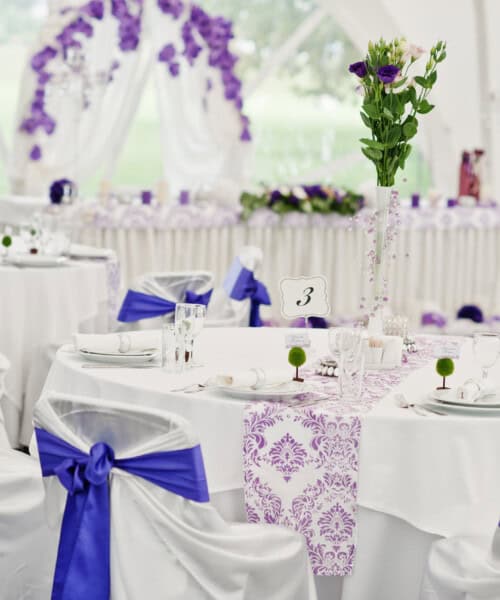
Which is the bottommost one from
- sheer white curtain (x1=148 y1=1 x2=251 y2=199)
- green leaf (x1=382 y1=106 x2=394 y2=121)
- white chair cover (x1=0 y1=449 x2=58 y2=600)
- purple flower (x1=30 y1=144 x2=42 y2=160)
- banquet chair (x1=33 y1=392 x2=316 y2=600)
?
white chair cover (x1=0 y1=449 x2=58 y2=600)

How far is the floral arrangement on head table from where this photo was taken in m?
2.79

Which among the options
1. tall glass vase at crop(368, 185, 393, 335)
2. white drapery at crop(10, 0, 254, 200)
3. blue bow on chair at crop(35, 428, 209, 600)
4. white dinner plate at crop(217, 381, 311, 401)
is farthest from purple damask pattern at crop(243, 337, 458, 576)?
white drapery at crop(10, 0, 254, 200)

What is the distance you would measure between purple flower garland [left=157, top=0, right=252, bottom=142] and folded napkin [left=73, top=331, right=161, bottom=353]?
4.71 m

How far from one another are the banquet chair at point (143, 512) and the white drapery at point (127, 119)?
4.76m

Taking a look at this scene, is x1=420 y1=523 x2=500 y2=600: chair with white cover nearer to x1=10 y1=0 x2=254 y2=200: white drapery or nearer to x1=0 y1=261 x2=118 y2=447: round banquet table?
x1=0 y1=261 x2=118 y2=447: round banquet table

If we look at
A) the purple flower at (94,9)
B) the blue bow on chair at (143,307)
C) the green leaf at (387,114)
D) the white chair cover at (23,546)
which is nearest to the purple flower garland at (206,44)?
the purple flower at (94,9)

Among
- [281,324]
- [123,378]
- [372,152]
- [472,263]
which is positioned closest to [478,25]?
[472,263]

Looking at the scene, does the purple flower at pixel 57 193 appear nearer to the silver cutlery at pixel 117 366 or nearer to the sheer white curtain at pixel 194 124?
the sheer white curtain at pixel 194 124

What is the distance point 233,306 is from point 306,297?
4.78 feet

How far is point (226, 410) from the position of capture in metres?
2.38

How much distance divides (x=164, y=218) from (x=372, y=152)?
381cm

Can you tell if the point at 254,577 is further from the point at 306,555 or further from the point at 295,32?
the point at 295,32

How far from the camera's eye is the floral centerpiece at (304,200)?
6.82 meters

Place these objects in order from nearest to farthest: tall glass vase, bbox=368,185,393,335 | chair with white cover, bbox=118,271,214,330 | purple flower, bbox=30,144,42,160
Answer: tall glass vase, bbox=368,185,393,335
chair with white cover, bbox=118,271,214,330
purple flower, bbox=30,144,42,160
